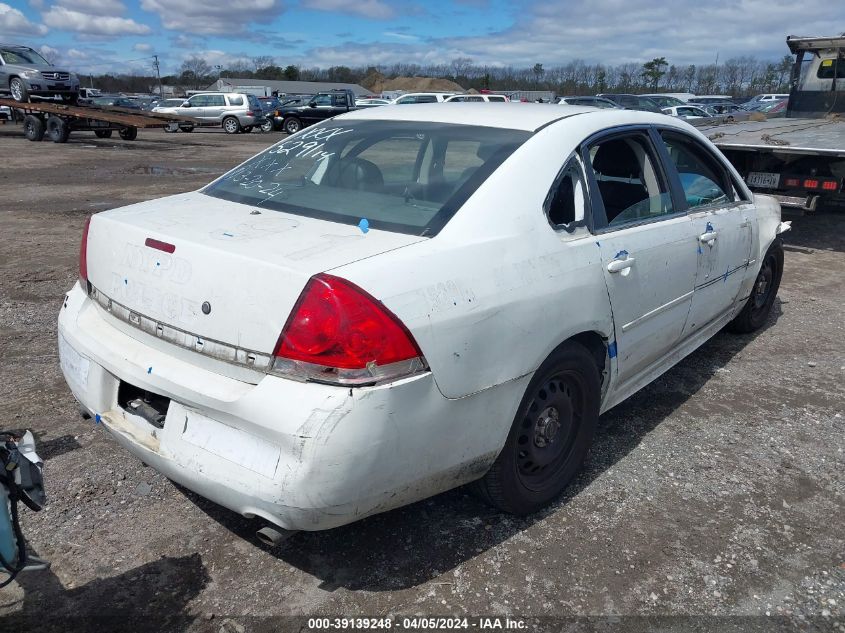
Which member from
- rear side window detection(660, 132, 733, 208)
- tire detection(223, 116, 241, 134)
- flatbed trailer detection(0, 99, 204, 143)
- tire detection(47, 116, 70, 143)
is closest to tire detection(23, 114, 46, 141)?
flatbed trailer detection(0, 99, 204, 143)

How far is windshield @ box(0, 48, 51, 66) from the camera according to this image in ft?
76.2

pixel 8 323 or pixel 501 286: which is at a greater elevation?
pixel 501 286

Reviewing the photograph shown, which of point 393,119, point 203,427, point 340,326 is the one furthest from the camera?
point 393,119

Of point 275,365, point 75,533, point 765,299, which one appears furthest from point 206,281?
point 765,299

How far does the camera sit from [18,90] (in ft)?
75.4

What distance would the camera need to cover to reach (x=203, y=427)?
2.28 meters

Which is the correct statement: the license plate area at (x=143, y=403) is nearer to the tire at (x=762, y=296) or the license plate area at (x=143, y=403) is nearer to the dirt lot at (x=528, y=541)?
the dirt lot at (x=528, y=541)

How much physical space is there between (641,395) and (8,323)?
176 inches

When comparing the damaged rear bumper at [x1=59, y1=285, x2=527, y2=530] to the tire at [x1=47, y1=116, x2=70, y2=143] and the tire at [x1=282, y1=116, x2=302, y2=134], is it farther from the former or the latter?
the tire at [x1=282, y1=116, x2=302, y2=134]

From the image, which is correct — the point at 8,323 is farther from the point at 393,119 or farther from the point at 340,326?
the point at 340,326

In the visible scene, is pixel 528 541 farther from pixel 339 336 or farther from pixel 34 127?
pixel 34 127

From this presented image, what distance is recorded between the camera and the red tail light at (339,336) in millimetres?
2088

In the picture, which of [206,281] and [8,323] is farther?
[8,323]

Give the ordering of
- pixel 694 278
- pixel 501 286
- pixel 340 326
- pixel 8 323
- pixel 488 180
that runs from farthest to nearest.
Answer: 1. pixel 8 323
2. pixel 694 278
3. pixel 488 180
4. pixel 501 286
5. pixel 340 326
